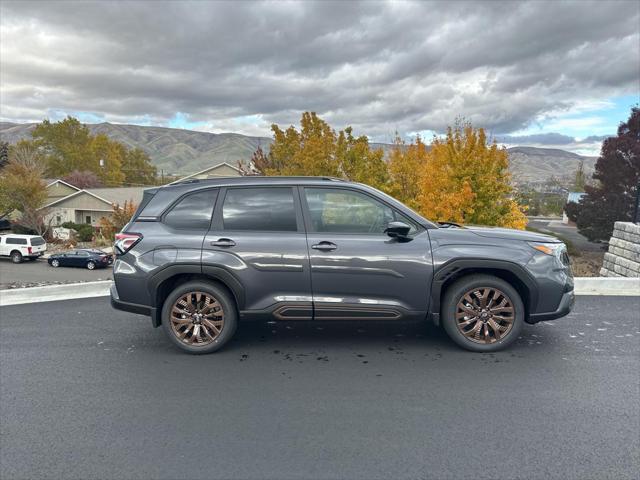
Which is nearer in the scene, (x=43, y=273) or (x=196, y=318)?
(x=196, y=318)

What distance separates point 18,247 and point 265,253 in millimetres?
33341

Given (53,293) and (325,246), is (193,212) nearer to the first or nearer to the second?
(325,246)

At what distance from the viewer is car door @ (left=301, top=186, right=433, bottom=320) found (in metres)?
3.89

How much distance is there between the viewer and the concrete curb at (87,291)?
6.38 meters

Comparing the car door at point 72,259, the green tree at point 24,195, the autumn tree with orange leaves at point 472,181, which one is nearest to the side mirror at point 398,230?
the autumn tree with orange leaves at point 472,181

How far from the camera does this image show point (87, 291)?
6695mm

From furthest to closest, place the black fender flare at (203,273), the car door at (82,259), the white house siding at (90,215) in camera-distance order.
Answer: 1. the white house siding at (90,215)
2. the car door at (82,259)
3. the black fender flare at (203,273)

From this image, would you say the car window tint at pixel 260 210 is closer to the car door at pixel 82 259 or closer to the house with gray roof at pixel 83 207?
the car door at pixel 82 259

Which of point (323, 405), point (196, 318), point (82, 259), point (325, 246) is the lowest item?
point (82, 259)

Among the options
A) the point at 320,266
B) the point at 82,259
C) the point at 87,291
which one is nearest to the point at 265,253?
the point at 320,266

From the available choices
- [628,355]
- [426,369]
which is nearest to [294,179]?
[426,369]

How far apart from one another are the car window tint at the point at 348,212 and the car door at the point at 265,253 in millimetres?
195

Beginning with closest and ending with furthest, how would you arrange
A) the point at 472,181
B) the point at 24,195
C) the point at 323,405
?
the point at 323,405 → the point at 472,181 → the point at 24,195

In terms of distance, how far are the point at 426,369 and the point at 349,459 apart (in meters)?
1.46
